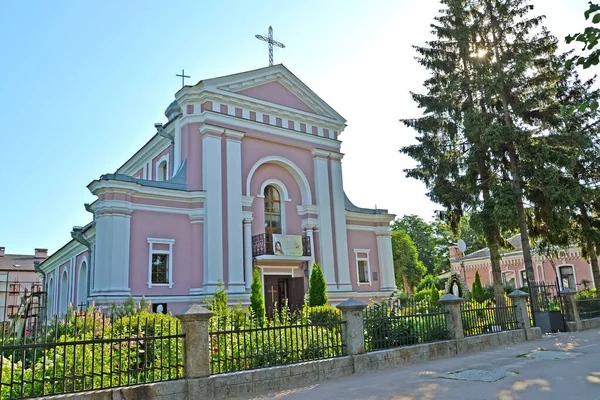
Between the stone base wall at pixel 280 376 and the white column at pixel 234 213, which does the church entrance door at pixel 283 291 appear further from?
the stone base wall at pixel 280 376

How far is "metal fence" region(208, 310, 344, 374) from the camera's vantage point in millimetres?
8078

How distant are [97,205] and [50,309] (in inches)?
624

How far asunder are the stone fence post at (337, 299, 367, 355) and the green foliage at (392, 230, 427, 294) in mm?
37253

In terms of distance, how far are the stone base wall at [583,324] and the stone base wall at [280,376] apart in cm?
635

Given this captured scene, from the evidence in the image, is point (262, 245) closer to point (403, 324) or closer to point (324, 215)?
point (324, 215)

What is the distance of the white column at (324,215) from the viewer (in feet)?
70.7

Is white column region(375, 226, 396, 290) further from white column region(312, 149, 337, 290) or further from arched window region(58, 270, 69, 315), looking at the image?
arched window region(58, 270, 69, 315)

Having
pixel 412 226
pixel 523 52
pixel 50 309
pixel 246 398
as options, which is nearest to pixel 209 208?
pixel 246 398

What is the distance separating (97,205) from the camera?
17078 millimetres

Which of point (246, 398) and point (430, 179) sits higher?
point (430, 179)

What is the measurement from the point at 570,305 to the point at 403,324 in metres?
9.05

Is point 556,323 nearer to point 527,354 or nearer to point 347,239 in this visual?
point 527,354

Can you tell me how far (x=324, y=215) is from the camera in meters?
22.2

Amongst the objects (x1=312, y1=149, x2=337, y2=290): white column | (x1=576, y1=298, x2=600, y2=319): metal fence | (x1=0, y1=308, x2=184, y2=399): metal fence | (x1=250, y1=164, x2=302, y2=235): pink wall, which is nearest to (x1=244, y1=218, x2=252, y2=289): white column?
(x1=250, y1=164, x2=302, y2=235): pink wall
